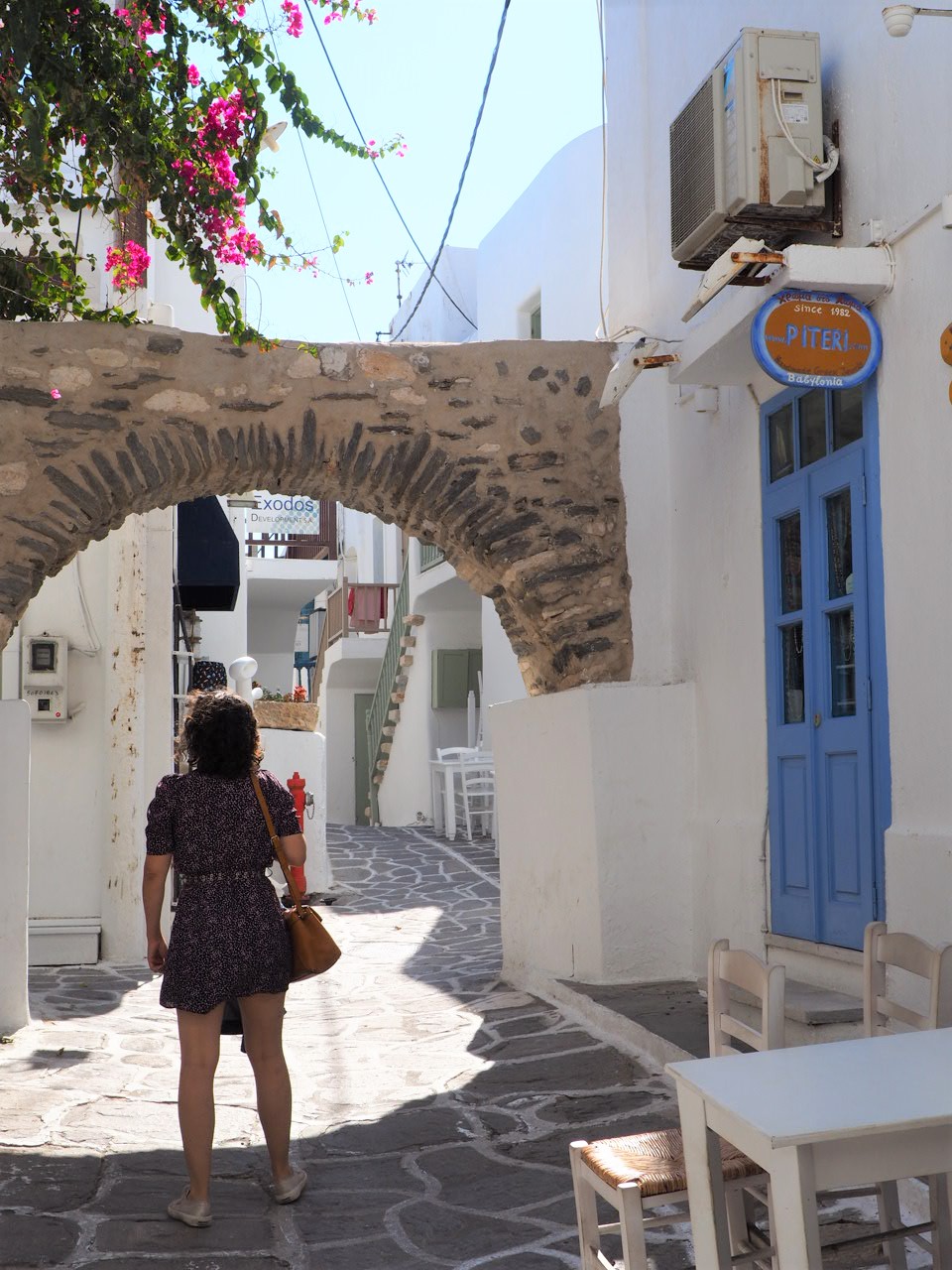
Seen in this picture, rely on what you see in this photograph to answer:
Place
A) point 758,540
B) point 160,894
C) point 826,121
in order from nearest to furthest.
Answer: point 160,894
point 826,121
point 758,540

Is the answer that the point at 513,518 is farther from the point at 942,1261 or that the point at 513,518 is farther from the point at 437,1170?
the point at 942,1261

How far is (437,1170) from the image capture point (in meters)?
4.15

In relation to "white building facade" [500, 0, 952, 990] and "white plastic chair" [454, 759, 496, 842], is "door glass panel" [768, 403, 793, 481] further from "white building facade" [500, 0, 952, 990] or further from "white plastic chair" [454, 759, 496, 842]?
"white plastic chair" [454, 759, 496, 842]

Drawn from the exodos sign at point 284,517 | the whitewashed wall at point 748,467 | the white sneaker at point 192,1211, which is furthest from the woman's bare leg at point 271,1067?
the exodos sign at point 284,517

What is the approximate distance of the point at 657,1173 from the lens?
2.67 m

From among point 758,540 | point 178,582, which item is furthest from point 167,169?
point 178,582

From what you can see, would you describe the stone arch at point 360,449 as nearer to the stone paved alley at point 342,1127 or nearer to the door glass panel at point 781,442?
the door glass panel at point 781,442

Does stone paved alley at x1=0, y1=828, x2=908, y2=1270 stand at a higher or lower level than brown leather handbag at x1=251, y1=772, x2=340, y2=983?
lower

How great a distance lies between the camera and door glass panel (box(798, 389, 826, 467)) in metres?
5.11

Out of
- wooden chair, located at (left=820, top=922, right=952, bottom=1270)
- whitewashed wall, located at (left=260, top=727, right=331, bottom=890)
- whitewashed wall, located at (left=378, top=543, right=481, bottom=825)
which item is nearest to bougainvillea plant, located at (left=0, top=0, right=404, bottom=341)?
wooden chair, located at (left=820, top=922, right=952, bottom=1270)

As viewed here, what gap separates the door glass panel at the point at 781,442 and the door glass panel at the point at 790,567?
204 mm

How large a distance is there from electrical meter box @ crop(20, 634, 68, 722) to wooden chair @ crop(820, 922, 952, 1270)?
19.9ft

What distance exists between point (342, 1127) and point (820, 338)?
3.22 meters

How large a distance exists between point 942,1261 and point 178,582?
328 inches
